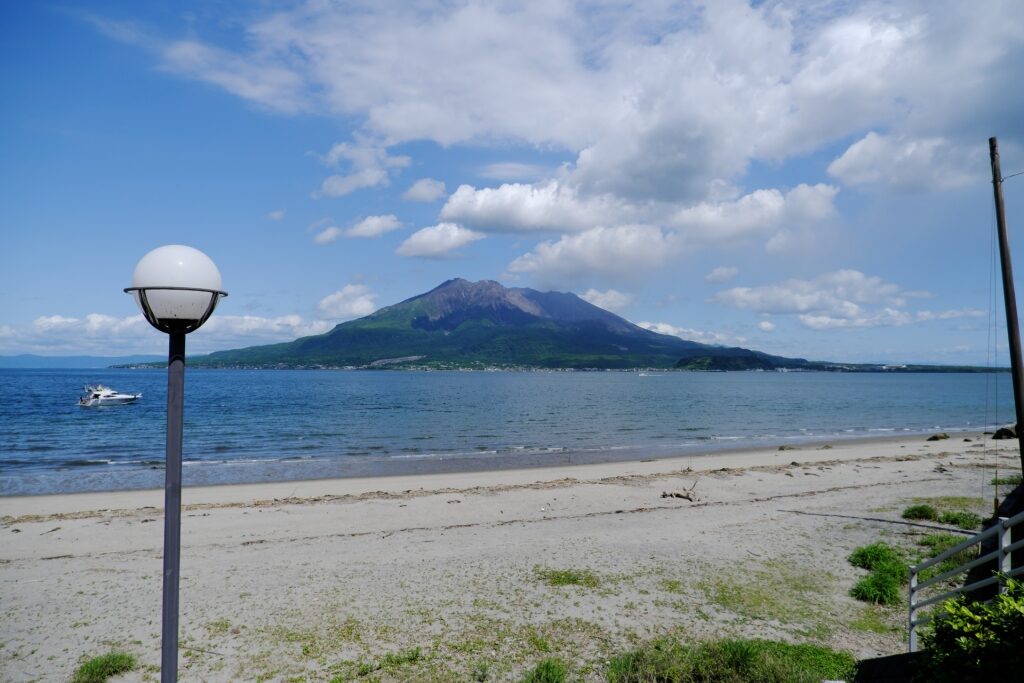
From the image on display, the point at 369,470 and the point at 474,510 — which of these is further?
the point at 369,470

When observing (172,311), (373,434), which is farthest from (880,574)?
(373,434)

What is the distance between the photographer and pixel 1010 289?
12320 mm

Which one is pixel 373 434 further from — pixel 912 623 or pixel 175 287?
pixel 175 287

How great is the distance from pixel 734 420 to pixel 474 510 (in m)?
47.7

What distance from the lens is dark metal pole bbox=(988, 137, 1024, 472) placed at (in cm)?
1212

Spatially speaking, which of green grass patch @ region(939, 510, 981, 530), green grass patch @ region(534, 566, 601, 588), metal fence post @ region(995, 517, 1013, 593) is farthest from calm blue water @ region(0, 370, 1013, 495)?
metal fence post @ region(995, 517, 1013, 593)

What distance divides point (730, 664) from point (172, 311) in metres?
7.29

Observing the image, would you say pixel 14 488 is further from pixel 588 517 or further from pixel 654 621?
pixel 654 621

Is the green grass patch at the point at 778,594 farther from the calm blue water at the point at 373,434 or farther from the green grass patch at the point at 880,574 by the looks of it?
the calm blue water at the point at 373,434

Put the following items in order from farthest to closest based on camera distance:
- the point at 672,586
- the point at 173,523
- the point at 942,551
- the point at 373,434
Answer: the point at 373,434 < the point at 942,551 < the point at 672,586 < the point at 173,523

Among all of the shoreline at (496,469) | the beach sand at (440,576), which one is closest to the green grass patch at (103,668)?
the beach sand at (440,576)

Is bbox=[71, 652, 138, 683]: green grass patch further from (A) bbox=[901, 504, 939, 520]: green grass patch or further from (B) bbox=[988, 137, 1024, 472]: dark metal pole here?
(A) bbox=[901, 504, 939, 520]: green grass patch

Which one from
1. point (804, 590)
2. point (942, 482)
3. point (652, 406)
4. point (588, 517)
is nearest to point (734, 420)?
point (652, 406)

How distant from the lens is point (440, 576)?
11539 mm
